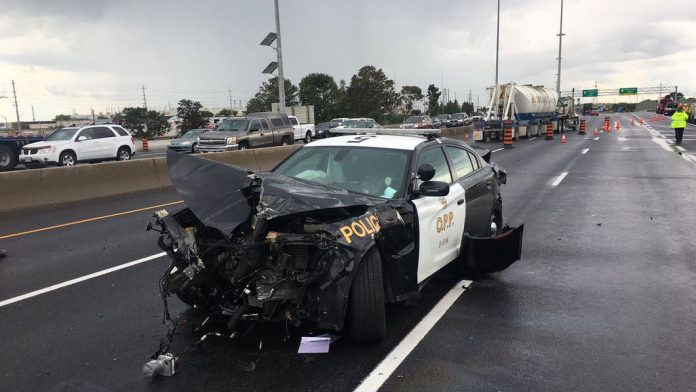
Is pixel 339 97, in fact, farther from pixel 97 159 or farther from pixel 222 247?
pixel 222 247

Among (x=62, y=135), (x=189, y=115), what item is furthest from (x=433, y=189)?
(x=189, y=115)

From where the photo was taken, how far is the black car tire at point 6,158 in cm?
1995

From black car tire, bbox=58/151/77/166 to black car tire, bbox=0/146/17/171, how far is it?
273 cm

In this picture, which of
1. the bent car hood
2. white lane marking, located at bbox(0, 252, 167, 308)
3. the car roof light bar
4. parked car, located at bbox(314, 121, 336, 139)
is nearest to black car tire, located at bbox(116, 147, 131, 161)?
parked car, located at bbox(314, 121, 336, 139)

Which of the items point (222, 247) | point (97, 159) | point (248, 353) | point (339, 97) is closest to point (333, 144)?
point (222, 247)

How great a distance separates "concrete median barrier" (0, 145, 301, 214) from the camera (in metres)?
11.1

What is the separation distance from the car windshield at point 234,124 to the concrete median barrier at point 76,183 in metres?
9.02

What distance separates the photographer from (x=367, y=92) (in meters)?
74.4

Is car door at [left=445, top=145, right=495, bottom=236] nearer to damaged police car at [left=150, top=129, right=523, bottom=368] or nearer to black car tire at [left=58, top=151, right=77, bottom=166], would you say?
damaged police car at [left=150, top=129, right=523, bottom=368]

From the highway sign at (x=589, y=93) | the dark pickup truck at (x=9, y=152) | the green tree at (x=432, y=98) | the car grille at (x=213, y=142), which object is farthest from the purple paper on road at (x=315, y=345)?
the highway sign at (x=589, y=93)

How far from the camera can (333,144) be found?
5445 millimetres

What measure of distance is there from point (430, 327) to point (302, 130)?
91.1ft

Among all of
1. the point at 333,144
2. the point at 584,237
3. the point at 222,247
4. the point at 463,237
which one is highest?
the point at 333,144

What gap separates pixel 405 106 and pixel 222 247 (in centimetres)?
8435
